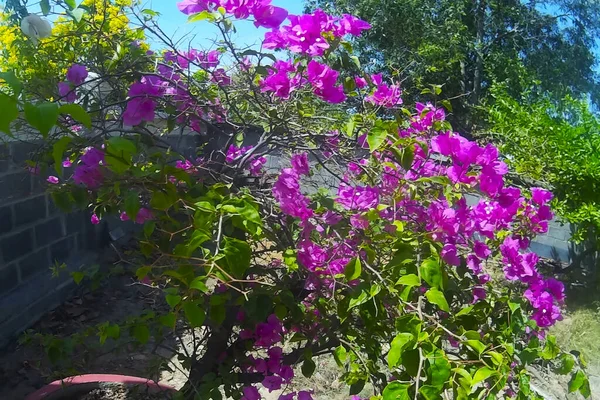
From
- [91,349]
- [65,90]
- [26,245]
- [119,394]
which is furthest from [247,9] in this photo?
[26,245]

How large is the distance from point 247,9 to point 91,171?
1.55 ft

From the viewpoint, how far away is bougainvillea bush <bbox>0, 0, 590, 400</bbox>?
3.37ft

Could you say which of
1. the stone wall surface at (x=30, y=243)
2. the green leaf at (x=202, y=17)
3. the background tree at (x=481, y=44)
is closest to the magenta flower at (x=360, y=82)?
the green leaf at (x=202, y=17)

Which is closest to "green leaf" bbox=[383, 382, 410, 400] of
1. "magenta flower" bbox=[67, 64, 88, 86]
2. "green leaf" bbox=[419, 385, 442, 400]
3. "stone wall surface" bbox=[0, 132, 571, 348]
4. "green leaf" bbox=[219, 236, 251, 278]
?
"green leaf" bbox=[419, 385, 442, 400]

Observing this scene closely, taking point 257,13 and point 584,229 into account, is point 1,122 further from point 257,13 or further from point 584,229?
point 584,229

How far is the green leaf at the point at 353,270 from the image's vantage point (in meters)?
1.01

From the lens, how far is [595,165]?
155 inches

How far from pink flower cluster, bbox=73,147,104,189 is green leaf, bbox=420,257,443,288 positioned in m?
0.70

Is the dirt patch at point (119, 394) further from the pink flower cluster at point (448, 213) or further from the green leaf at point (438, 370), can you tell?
the green leaf at point (438, 370)

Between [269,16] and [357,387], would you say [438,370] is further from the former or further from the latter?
[269,16]

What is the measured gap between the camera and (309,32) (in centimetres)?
119

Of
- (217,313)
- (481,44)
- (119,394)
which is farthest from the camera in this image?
(481,44)

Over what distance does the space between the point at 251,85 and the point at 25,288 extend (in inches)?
79.2

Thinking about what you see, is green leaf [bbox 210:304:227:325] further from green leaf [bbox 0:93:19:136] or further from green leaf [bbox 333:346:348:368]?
green leaf [bbox 0:93:19:136]
